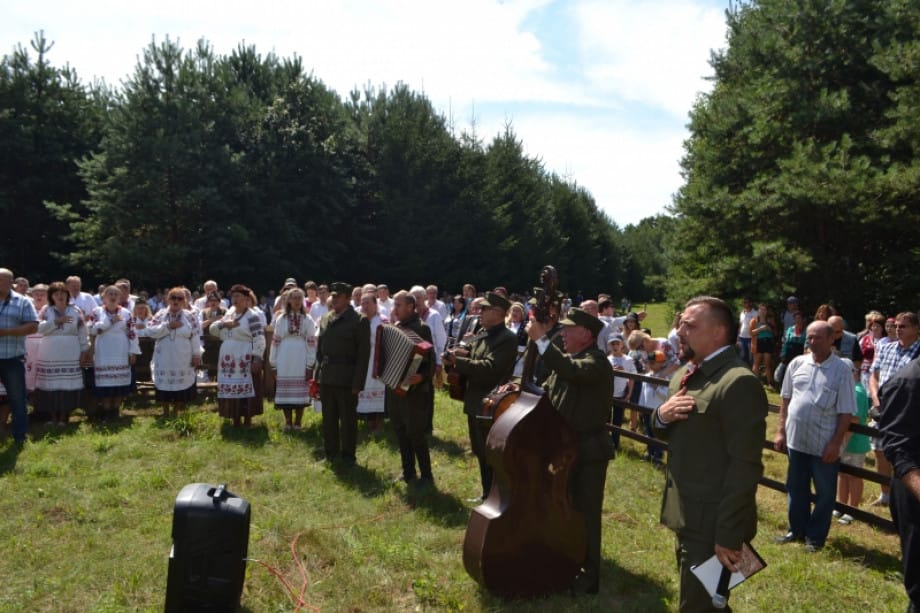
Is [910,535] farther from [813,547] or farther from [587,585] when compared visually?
[813,547]

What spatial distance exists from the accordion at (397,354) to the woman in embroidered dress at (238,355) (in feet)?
10.0

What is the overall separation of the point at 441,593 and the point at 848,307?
56.7 ft

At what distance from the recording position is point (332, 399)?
27.5 ft

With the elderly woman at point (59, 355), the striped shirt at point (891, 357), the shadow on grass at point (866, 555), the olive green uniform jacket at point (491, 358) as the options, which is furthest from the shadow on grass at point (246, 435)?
the striped shirt at point (891, 357)

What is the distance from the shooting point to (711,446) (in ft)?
11.2

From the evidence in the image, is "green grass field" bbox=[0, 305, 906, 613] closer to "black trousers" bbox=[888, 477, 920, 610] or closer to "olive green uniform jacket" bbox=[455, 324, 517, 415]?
"olive green uniform jacket" bbox=[455, 324, 517, 415]

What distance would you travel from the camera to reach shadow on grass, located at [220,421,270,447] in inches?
370

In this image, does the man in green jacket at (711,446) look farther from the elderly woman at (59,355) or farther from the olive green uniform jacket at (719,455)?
the elderly woman at (59,355)

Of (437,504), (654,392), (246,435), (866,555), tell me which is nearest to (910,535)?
(866,555)

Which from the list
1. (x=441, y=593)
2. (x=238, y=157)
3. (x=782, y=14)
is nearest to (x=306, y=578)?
(x=441, y=593)

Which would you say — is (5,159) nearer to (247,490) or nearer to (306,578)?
(247,490)

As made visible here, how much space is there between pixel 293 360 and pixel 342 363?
2.31m

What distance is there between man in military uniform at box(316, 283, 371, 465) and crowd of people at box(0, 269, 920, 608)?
17 mm

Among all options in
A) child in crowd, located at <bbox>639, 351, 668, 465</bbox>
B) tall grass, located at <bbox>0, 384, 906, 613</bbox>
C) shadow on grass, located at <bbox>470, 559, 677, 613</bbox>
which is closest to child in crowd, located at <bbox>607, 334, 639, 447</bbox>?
child in crowd, located at <bbox>639, 351, 668, 465</bbox>
